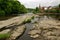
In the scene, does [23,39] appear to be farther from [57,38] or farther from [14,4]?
[14,4]

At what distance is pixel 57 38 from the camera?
2316 cm

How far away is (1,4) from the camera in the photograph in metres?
67.8

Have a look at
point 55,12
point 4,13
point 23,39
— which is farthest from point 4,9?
point 23,39

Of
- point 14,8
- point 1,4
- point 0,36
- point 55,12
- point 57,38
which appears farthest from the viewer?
point 55,12

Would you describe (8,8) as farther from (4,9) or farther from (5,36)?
(5,36)

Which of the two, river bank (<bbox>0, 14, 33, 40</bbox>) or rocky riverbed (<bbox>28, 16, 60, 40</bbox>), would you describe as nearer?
rocky riverbed (<bbox>28, 16, 60, 40</bbox>)

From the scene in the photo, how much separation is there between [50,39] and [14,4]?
60.1 meters

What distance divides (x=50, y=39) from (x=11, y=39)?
576 cm

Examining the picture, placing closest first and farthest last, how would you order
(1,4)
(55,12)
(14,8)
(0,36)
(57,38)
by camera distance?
(0,36), (57,38), (1,4), (14,8), (55,12)

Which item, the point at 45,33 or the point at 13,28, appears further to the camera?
the point at 13,28

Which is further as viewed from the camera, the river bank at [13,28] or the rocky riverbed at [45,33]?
the river bank at [13,28]

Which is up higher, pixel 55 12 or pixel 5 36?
pixel 5 36

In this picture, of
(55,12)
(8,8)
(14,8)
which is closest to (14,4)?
(14,8)

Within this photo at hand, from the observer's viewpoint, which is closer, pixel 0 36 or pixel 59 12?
pixel 0 36
